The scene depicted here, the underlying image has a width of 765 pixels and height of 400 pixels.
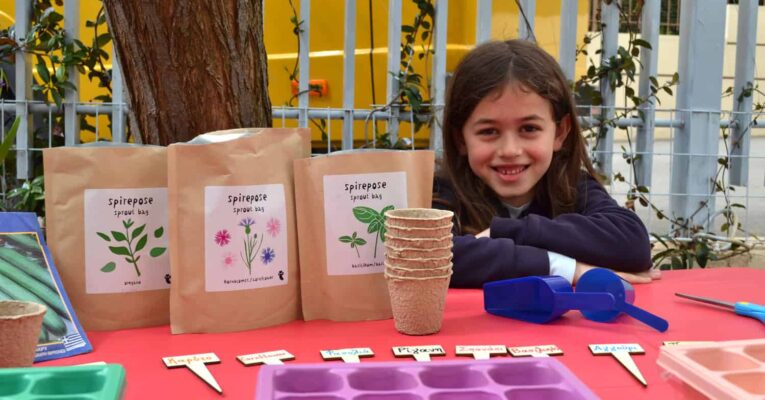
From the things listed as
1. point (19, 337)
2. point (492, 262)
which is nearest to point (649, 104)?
point (492, 262)

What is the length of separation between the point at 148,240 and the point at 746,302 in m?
0.89

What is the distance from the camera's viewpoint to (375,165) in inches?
41.6

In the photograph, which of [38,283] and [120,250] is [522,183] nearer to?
[120,250]

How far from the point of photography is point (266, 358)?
33.4 inches

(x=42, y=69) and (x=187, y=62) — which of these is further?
(x=42, y=69)

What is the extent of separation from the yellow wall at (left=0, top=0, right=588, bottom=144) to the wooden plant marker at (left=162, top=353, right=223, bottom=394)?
180 centimetres

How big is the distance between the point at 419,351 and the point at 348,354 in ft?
0.27

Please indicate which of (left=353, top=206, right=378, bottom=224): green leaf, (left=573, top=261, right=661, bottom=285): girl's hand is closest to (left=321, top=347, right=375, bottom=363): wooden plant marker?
(left=353, top=206, right=378, bottom=224): green leaf

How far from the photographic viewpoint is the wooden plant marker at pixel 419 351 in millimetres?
862

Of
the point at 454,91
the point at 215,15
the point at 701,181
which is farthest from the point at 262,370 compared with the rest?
the point at 701,181

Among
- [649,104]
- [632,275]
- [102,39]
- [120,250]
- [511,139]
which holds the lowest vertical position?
[632,275]

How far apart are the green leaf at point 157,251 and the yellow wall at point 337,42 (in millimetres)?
1602

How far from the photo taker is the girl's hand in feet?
4.30

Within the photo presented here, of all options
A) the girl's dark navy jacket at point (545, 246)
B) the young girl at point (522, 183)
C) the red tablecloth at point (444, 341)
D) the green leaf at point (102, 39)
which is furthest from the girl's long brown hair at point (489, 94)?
the green leaf at point (102, 39)
